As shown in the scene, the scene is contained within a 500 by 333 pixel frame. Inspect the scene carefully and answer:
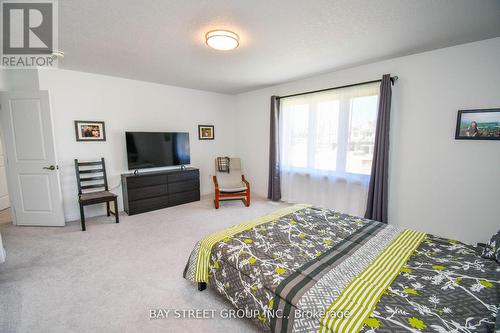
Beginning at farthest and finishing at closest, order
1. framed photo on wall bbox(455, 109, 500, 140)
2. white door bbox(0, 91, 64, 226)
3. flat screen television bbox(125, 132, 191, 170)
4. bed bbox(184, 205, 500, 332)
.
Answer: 1. flat screen television bbox(125, 132, 191, 170)
2. white door bbox(0, 91, 64, 226)
3. framed photo on wall bbox(455, 109, 500, 140)
4. bed bbox(184, 205, 500, 332)

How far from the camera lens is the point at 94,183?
384 cm

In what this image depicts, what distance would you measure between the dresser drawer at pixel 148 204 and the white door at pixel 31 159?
3.27 ft

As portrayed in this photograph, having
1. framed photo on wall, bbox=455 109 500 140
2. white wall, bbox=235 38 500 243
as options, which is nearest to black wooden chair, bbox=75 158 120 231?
white wall, bbox=235 38 500 243

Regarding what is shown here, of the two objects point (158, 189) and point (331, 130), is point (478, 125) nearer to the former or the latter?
point (331, 130)

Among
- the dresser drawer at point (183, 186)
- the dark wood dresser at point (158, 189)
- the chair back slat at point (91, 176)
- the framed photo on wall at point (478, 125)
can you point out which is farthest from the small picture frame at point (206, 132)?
the framed photo on wall at point (478, 125)

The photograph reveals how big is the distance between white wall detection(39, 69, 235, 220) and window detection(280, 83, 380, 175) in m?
2.04

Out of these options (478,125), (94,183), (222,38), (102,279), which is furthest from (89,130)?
(478,125)

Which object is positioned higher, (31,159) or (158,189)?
(31,159)

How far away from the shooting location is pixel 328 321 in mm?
1075

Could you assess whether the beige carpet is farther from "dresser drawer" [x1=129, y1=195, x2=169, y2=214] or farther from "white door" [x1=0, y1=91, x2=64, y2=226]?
"dresser drawer" [x1=129, y1=195, x2=169, y2=214]

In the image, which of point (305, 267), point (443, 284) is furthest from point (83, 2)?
point (443, 284)

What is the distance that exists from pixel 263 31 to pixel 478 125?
2.69 meters

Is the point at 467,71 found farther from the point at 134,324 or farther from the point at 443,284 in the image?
the point at 134,324

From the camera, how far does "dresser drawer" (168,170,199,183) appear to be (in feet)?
14.3
